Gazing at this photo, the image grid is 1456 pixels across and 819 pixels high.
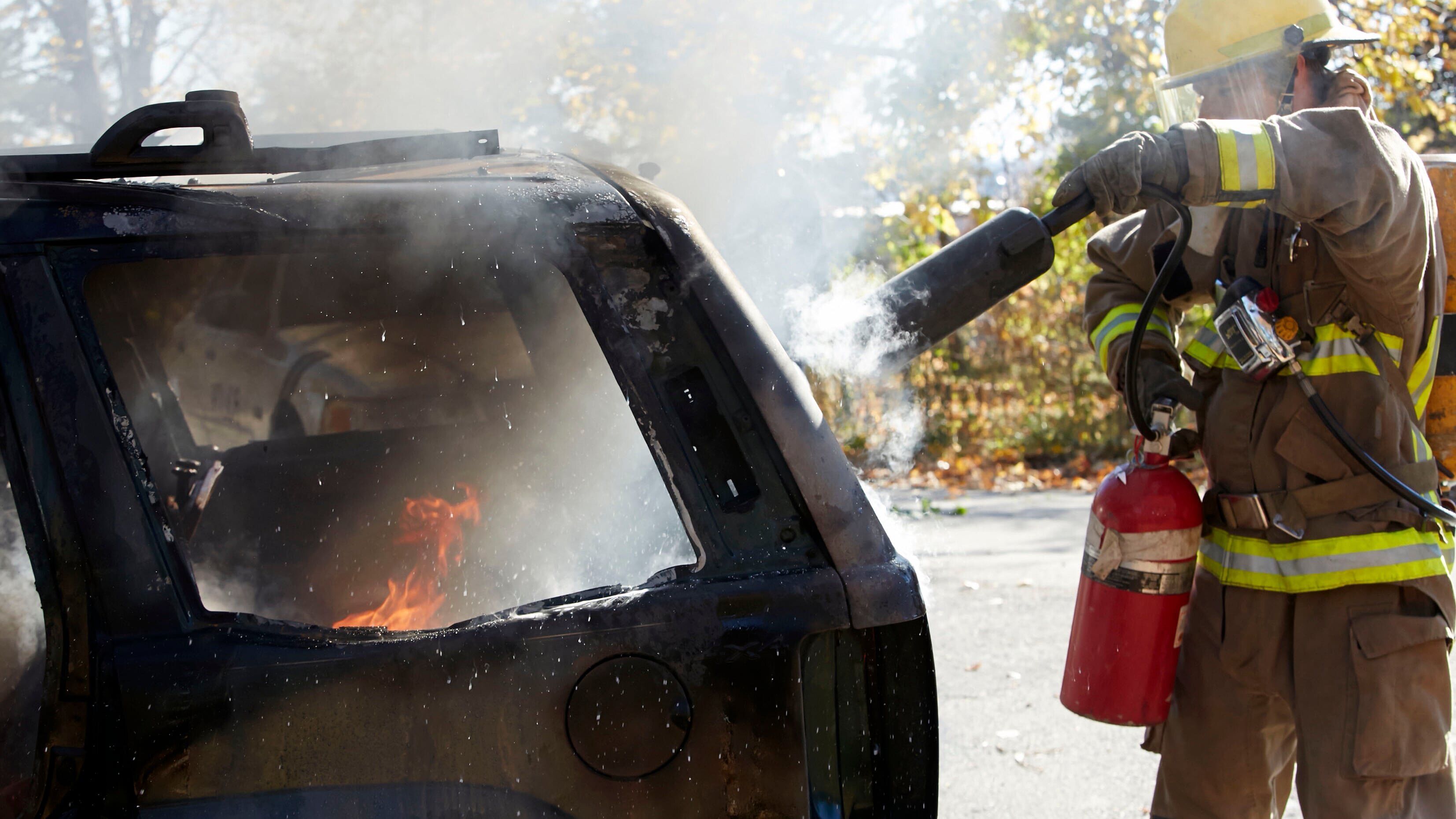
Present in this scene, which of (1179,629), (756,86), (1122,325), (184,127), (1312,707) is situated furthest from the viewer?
(756,86)

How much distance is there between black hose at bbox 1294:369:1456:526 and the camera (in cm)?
197

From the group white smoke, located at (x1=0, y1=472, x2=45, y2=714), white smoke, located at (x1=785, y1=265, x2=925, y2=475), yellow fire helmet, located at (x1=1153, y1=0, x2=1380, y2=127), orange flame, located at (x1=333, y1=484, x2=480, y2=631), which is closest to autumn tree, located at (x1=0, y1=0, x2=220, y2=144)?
white smoke, located at (x1=0, y1=472, x2=45, y2=714)

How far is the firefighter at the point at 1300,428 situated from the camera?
6.26 feet

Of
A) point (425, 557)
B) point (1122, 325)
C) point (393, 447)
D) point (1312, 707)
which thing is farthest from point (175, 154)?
point (1312, 707)

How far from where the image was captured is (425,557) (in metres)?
2.30

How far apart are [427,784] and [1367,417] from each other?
1863 millimetres

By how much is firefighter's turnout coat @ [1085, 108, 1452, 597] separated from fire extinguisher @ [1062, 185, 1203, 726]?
14cm

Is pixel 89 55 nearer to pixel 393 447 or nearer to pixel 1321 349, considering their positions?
pixel 393 447

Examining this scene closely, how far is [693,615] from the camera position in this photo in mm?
1351

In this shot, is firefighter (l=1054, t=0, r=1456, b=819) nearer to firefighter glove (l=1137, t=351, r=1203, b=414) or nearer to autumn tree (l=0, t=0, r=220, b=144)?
firefighter glove (l=1137, t=351, r=1203, b=414)

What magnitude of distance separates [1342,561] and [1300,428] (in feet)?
0.89

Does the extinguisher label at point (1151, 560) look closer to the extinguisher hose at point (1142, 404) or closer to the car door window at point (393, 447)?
the extinguisher hose at point (1142, 404)

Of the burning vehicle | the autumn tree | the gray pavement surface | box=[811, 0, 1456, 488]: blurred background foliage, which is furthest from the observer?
box=[811, 0, 1456, 488]: blurred background foliage

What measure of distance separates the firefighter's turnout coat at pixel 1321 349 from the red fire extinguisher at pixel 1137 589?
0.46ft
